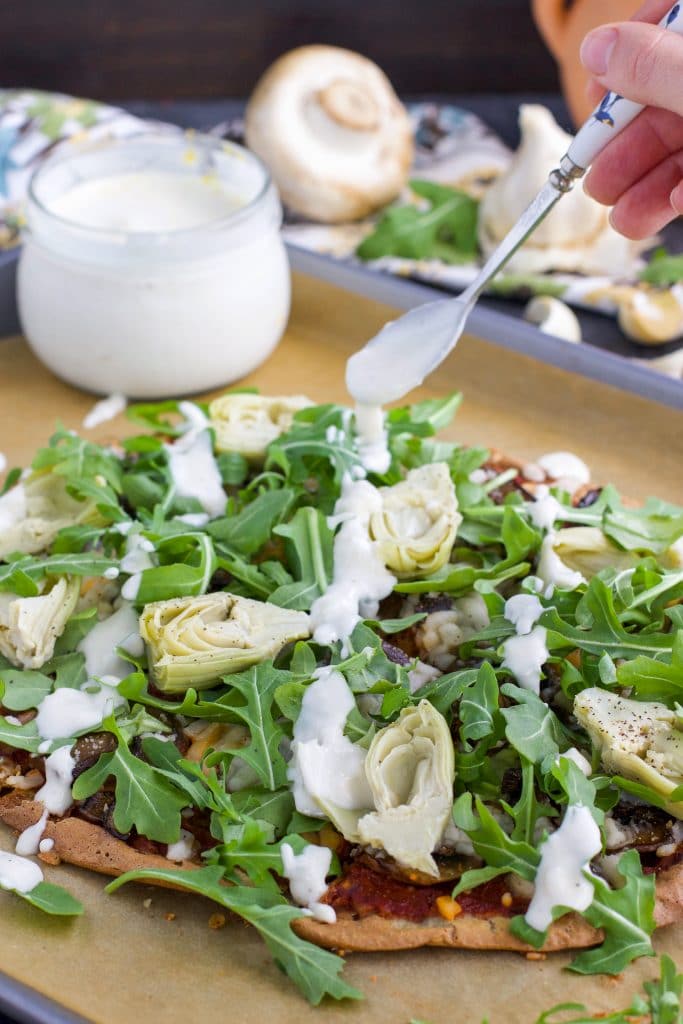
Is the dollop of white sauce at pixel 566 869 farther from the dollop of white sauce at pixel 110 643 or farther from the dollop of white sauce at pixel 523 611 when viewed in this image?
the dollop of white sauce at pixel 110 643

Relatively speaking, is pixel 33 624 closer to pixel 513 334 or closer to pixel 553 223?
pixel 513 334

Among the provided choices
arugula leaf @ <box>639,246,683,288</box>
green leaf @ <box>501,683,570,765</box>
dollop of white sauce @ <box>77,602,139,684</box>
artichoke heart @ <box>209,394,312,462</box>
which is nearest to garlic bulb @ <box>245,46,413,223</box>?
arugula leaf @ <box>639,246,683,288</box>

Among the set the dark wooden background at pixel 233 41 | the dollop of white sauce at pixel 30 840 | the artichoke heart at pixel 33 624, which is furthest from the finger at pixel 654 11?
the dark wooden background at pixel 233 41

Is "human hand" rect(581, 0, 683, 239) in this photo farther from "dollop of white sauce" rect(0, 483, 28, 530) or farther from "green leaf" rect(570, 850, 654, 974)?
"dollop of white sauce" rect(0, 483, 28, 530)

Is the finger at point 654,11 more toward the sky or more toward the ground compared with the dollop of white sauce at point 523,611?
more toward the sky

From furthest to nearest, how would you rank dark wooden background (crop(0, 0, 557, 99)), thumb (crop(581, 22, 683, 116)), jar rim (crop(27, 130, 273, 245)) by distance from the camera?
dark wooden background (crop(0, 0, 557, 99)), jar rim (crop(27, 130, 273, 245)), thumb (crop(581, 22, 683, 116))

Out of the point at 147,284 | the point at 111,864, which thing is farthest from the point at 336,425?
the point at 111,864
